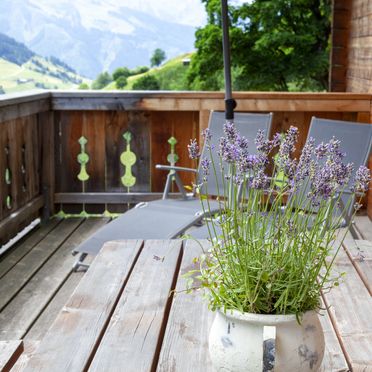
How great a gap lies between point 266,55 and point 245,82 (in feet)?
3.01

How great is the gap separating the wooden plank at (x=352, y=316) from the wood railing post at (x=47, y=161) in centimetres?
353

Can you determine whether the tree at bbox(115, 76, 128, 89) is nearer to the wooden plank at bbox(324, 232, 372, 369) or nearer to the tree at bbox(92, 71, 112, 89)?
the tree at bbox(92, 71, 112, 89)

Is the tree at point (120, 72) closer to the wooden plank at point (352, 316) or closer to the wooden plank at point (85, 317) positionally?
the wooden plank at point (85, 317)

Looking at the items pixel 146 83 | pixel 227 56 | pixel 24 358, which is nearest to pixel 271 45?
pixel 146 83

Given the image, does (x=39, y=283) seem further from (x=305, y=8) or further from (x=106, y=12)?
(x=106, y=12)

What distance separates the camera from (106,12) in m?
34.0

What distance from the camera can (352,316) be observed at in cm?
166

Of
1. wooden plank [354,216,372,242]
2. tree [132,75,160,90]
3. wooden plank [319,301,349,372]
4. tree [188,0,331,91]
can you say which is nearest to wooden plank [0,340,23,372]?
wooden plank [319,301,349,372]

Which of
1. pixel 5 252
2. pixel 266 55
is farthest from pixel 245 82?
pixel 5 252

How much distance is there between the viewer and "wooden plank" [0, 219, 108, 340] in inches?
123

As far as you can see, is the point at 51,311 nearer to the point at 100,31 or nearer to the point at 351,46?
the point at 351,46

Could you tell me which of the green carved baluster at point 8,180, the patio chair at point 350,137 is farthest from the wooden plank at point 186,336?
the green carved baluster at point 8,180

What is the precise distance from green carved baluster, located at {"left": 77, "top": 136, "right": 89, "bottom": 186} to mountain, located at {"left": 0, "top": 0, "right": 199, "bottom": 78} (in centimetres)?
1282

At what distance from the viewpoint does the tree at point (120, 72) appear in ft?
99.0
